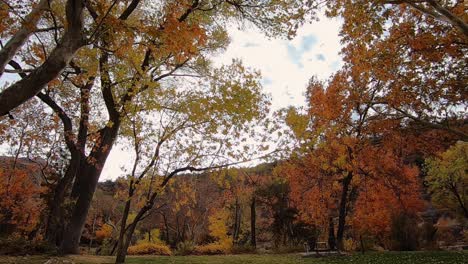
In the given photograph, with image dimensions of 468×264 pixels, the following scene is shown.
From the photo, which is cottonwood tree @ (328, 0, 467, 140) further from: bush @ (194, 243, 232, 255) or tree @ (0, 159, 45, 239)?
tree @ (0, 159, 45, 239)

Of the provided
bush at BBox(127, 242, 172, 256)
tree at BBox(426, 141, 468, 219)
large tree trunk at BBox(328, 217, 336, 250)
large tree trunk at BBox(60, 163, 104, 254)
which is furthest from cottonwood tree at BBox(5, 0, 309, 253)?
tree at BBox(426, 141, 468, 219)

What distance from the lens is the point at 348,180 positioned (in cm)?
1838

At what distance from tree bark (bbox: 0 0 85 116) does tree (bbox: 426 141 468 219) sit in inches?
1281

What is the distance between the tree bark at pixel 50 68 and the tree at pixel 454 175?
32543 mm

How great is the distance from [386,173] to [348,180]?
7.03 ft

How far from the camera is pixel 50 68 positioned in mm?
5492

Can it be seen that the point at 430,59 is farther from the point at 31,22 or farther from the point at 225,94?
the point at 31,22

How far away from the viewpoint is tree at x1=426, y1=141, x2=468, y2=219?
3003 cm

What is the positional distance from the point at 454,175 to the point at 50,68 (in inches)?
1427

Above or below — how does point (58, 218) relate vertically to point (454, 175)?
below

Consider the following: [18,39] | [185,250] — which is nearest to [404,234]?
[185,250]

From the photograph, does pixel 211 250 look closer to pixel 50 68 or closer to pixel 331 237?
pixel 331 237

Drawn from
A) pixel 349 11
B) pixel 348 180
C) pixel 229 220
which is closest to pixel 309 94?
pixel 348 180

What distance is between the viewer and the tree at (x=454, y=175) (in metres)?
30.0
